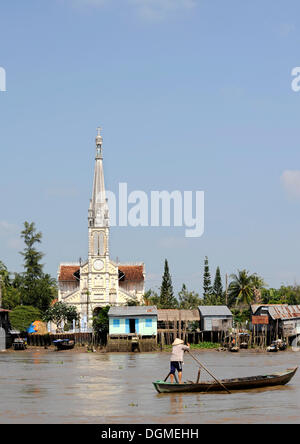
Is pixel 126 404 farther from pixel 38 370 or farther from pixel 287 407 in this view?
pixel 38 370

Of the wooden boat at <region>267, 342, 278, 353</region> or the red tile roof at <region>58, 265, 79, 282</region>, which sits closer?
the wooden boat at <region>267, 342, 278, 353</region>

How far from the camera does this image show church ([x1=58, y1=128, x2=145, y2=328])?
4080 inches

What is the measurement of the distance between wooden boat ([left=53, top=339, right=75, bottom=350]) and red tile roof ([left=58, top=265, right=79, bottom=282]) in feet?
117

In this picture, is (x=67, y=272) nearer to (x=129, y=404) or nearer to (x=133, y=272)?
(x=133, y=272)

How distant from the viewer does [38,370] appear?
4231cm

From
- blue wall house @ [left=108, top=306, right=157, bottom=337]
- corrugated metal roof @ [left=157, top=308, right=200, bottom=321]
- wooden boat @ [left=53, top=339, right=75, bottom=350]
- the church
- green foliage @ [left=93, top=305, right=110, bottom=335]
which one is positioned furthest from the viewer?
the church

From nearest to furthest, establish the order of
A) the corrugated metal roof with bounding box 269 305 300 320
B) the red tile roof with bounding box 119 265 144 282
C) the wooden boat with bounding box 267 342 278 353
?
the wooden boat with bounding box 267 342 278 353, the corrugated metal roof with bounding box 269 305 300 320, the red tile roof with bounding box 119 265 144 282

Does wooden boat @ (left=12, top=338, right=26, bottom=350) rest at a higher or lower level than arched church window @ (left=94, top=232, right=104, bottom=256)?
lower

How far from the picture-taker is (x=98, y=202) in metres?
108

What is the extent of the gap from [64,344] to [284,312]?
23.9m

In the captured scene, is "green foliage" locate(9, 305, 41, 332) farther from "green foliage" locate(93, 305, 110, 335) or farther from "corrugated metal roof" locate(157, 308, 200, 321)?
"corrugated metal roof" locate(157, 308, 200, 321)

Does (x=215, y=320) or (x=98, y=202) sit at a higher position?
(x=98, y=202)

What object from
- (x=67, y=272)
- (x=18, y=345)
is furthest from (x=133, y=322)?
(x=67, y=272)

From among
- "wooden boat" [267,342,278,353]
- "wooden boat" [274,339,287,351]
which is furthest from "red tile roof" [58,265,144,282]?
"wooden boat" [267,342,278,353]
